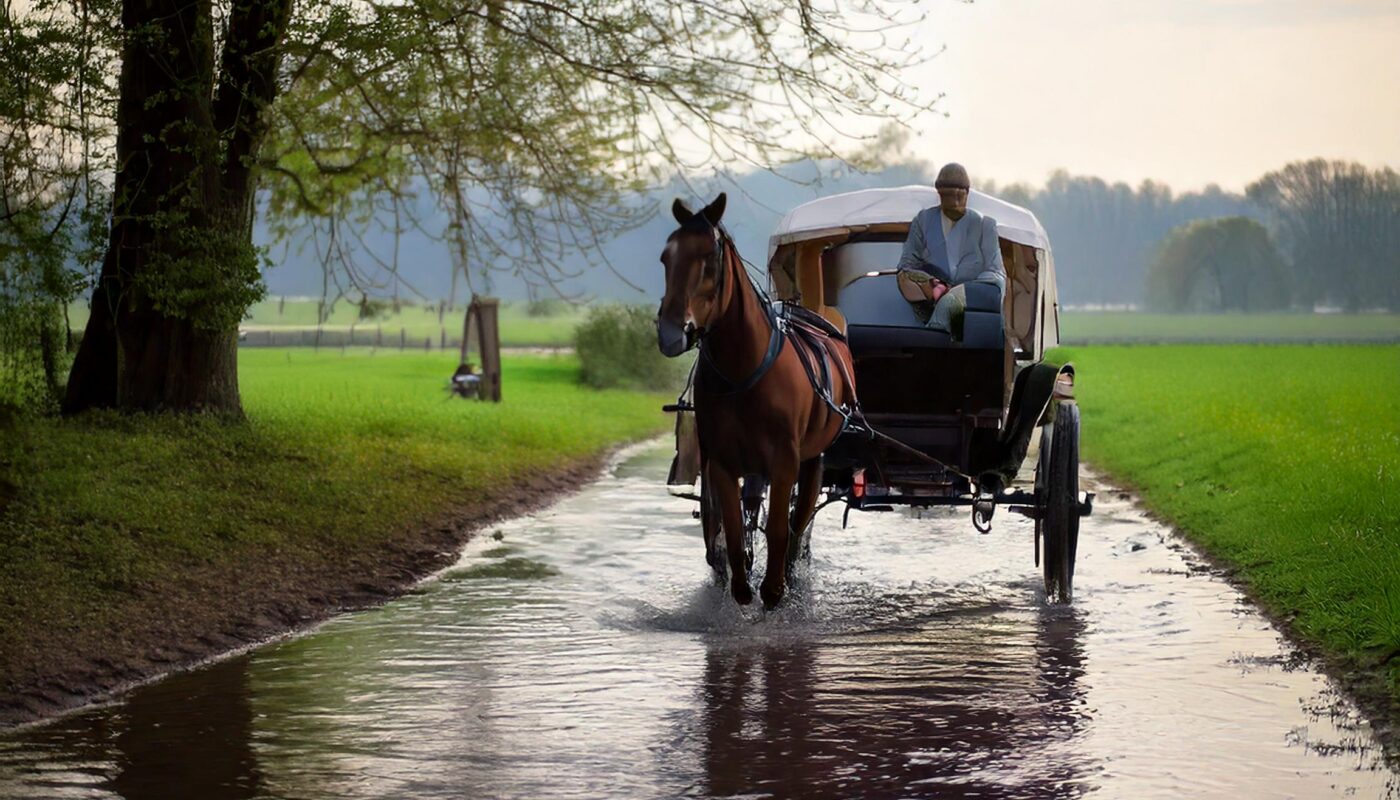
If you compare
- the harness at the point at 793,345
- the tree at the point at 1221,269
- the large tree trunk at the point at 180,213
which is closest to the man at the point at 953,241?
the harness at the point at 793,345

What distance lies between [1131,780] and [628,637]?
4105 millimetres

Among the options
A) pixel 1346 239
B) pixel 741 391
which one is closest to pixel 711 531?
pixel 741 391

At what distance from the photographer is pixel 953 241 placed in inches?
456

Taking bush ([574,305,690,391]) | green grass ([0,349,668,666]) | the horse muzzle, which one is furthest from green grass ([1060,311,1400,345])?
the horse muzzle

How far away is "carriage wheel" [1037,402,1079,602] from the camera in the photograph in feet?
37.6

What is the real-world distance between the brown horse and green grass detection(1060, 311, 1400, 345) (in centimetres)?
8071

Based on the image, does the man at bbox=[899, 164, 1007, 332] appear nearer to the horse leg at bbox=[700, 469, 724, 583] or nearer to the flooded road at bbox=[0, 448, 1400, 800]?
the horse leg at bbox=[700, 469, 724, 583]

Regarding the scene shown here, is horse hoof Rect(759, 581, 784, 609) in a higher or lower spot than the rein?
lower

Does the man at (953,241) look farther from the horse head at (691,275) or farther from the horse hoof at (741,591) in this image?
the horse head at (691,275)

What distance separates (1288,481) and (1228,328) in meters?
133

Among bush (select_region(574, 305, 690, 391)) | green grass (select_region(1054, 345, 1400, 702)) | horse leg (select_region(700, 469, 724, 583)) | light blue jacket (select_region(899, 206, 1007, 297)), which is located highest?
light blue jacket (select_region(899, 206, 1007, 297))

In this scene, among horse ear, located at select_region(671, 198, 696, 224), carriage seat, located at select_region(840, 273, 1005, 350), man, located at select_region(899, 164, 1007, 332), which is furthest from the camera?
man, located at select_region(899, 164, 1007, 332)

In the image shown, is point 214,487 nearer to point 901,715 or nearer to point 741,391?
point 741,391

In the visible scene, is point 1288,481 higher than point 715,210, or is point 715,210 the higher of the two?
point 715,210
